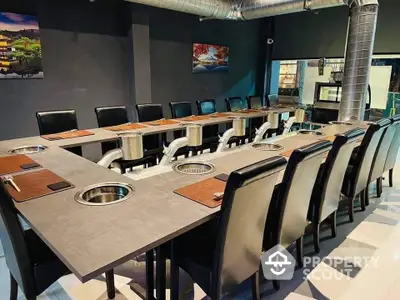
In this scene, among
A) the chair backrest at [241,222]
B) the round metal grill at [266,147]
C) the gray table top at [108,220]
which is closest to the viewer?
the gray table top at [108,220]

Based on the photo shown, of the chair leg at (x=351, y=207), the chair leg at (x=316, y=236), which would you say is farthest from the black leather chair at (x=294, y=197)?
the chair leg at (x=351, y=207)

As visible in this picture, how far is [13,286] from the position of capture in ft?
5.37

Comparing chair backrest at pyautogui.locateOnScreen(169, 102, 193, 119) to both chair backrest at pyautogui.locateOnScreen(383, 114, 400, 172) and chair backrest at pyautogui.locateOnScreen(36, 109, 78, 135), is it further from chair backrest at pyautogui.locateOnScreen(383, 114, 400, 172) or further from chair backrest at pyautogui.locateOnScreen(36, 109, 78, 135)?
chair backrest at pyautogui.locateOnScreen(383, 114, 400, 172)

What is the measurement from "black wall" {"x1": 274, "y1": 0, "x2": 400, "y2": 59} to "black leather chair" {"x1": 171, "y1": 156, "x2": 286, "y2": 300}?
17.7 ft

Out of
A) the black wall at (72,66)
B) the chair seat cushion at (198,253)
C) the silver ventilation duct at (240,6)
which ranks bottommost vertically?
the chair seat cushion at (198,253)

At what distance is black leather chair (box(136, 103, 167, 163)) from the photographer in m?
3.59

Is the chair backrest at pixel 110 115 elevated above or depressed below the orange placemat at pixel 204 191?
above

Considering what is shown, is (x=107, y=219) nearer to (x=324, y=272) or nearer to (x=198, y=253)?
(x=198, y=253)

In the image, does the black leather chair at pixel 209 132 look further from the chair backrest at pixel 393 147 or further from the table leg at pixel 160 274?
the table leg at pixel 160 274

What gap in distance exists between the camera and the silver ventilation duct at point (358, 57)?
3912mm

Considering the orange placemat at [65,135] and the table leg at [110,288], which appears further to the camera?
the orange placemat at [65,135]

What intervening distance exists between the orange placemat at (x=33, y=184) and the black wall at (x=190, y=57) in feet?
12.7

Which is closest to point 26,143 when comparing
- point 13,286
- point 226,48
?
point 13,286

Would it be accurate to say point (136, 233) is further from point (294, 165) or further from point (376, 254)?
point (376, 254)
